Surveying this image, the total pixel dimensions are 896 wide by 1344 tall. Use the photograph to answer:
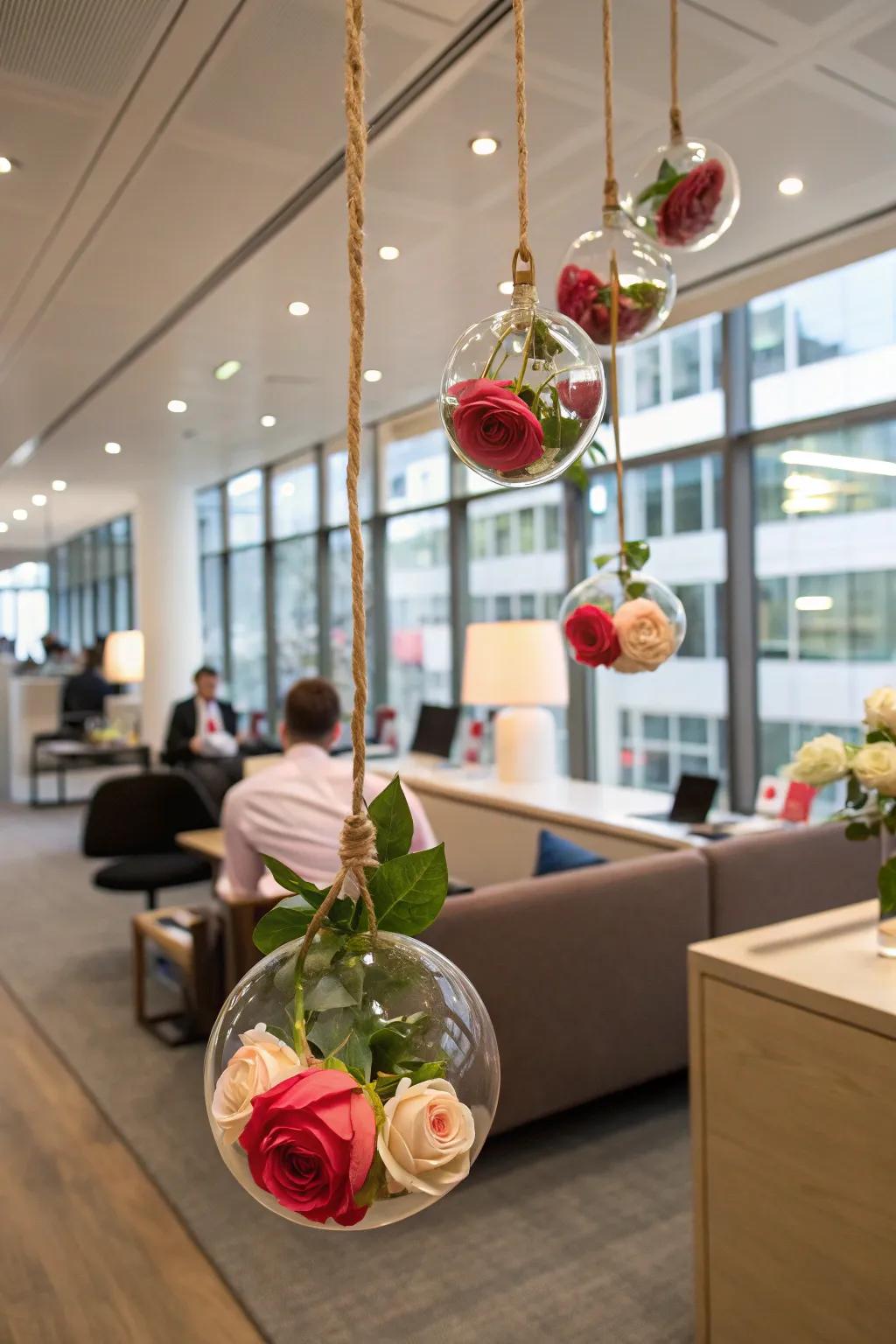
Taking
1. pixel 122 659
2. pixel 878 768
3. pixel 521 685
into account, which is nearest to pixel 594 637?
pixel 878 768

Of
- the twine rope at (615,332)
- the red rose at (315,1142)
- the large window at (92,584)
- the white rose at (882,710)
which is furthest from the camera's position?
the large window at (92,584)

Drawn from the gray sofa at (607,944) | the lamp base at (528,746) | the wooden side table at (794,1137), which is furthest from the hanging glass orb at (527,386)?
the lamp base at (528,746)

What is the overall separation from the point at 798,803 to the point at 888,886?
209 centimetres

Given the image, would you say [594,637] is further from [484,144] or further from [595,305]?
[484,144]

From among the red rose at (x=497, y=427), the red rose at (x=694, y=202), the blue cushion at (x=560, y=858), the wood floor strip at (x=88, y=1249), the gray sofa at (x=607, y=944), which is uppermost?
the red rose at (x=694, y=202)

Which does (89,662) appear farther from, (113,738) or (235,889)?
(235,889)

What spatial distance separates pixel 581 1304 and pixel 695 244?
2.07 m

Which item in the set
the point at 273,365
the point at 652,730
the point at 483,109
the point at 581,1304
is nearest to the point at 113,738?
the point at 273,365

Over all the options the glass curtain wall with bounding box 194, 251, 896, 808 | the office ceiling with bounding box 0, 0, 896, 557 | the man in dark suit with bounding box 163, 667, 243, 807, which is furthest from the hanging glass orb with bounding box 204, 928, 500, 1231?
the man in dark suit with bounding box 163, 667, 243, 807

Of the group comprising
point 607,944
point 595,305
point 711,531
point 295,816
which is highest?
point 711,531

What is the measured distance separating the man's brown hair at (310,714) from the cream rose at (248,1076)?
2557 mm

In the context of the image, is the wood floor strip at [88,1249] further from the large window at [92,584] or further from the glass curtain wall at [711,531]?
the large window at [92,584]

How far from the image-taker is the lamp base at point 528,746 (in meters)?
4.86

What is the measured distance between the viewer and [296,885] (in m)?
0.65
